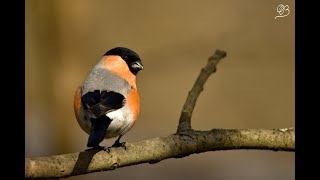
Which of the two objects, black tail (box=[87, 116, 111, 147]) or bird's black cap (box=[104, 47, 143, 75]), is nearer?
black tail (box=[87, 116, 111, 147])

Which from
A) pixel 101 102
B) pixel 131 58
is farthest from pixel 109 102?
pixel 131 58

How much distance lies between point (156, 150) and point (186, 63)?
155 cm

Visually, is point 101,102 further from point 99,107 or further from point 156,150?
point 156,150

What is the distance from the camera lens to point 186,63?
8.84 ft

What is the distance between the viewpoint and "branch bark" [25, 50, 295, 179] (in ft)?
3.34

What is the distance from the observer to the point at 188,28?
8.95 feet

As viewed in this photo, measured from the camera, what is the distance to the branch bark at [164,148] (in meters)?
1.02

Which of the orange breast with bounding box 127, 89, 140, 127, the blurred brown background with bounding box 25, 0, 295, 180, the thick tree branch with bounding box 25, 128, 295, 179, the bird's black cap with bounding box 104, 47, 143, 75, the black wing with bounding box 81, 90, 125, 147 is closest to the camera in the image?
the thick tree branch with bounding box 25, 128, 295, 179

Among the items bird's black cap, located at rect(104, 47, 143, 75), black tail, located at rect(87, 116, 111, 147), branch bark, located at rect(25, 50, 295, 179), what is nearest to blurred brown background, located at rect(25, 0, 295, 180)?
bird's black cap, located at rect(104, 47, 143, 75)

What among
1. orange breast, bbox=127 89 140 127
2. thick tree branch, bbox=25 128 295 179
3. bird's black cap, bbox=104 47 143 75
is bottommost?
thick tree branch, bbox=25 128 295 179

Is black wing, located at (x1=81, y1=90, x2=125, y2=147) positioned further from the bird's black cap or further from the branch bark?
the bird's black cap

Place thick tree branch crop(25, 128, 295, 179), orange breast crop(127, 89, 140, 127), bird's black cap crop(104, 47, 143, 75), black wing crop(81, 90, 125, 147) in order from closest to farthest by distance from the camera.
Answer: thick tree branch crop(25, 128, 295, 179) < black wing crop(81, 90, 125, 147) < orange breast crop(127, 89, 140, 127) < bird's black cap crop(104, 47, 143, 75)

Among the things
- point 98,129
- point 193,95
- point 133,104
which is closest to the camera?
point 98,129

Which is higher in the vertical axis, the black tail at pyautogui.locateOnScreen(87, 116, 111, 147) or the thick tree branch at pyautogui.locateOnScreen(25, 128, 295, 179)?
the black tail at pyautogui.locateOnScreen(87, 116, 111, 147)
